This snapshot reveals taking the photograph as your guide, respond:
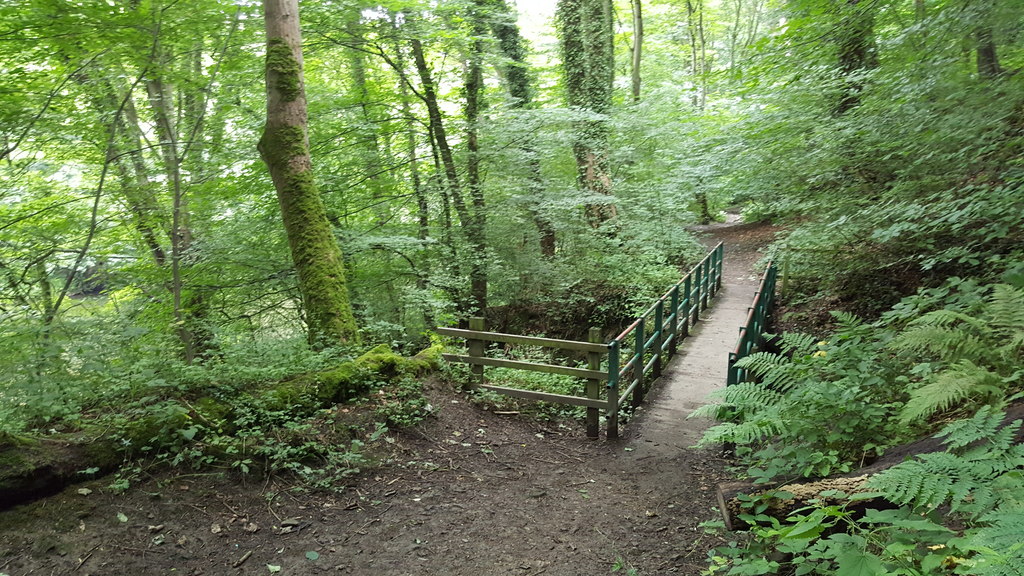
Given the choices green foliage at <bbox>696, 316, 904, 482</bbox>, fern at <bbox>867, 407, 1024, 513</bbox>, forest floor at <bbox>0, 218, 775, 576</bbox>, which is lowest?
forest floor at <bbox>0, 218, 775, 576</bbox>

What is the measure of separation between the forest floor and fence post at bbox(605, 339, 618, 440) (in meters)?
0.52

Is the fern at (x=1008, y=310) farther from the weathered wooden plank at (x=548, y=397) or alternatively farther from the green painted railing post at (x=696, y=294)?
the green painted railing post at (x=696, y=294)

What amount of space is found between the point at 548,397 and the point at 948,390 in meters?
4.26

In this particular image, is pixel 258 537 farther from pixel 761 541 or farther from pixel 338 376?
pixel 761 541

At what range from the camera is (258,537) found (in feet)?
12.6

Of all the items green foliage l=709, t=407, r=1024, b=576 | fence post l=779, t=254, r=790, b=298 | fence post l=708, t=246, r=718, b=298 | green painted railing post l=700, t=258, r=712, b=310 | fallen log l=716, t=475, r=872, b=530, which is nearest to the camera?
green foliage l=709, t=407, r=1024, b=576

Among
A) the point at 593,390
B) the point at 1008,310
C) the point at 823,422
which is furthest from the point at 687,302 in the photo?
A: the point at 823,422

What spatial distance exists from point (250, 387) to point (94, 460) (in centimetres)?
149

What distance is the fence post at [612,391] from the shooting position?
250 inches

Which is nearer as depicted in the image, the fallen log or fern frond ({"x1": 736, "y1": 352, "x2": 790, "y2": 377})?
the fallen log

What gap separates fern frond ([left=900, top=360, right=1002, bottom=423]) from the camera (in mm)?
3180

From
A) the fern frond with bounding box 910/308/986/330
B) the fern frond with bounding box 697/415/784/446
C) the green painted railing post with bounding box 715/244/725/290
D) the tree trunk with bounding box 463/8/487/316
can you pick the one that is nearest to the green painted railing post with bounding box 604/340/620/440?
the fern frond with bounding box 697/415/784/446

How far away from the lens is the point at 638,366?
7.16 meters

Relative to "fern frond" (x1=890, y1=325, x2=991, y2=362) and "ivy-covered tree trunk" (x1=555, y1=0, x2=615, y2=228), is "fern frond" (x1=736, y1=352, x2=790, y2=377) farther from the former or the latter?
"ivy-covered tree trunk" (x1=555, y1=0, x2=615, y2=228)
